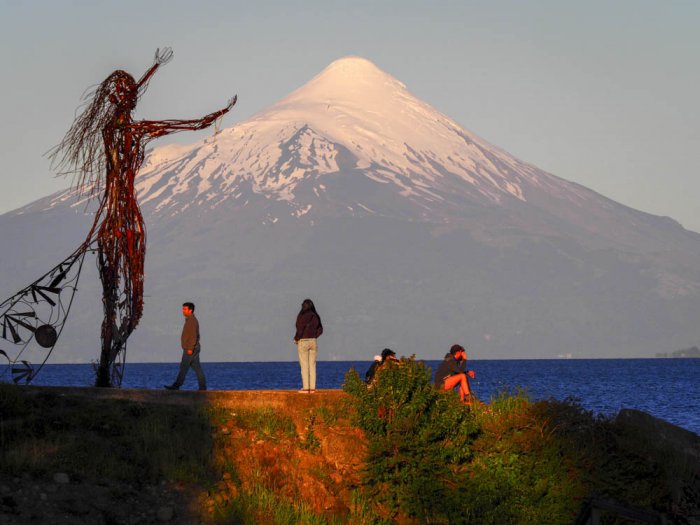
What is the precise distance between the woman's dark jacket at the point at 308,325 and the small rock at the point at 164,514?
21.1 ft

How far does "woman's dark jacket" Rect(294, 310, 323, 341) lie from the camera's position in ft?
71.9

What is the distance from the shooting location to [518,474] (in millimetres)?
17281

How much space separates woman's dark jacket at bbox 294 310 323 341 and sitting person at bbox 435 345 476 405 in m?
2.27

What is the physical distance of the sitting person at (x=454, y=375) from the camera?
815 inches

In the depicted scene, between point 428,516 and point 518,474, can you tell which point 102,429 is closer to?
point 428,516

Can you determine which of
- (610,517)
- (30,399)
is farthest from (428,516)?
(30,399)

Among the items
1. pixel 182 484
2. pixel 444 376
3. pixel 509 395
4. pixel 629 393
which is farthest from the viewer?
pixel 629 393

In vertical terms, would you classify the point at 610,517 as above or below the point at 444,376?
below

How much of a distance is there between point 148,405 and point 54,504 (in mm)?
3338

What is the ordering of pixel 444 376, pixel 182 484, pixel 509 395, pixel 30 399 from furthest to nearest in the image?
pixel 444 376 → pixel 509 395 → pixel 30 399 → pixel 182 484

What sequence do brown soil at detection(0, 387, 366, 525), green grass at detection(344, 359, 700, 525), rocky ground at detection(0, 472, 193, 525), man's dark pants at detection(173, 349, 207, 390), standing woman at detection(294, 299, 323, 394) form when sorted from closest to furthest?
rocky ground at detection(0, 472, 193, 525) < brown soil at detection(0, 387, 366, 525) < green grass at detection(344, 359, 700, 525) < man's dark pants at detection(173, 349, 207, 390) < standing woman at detection(294, 299, 323, 394)

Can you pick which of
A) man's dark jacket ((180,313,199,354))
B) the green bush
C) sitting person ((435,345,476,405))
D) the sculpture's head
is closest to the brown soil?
the green bush

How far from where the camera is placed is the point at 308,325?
2189cm

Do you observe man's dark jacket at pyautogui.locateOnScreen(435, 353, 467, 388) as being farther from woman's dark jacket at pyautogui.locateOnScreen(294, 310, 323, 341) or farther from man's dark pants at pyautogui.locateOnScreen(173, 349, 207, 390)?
man's dark pants at pyautogui.locateOnScreen(173, 349, 207, 390)
